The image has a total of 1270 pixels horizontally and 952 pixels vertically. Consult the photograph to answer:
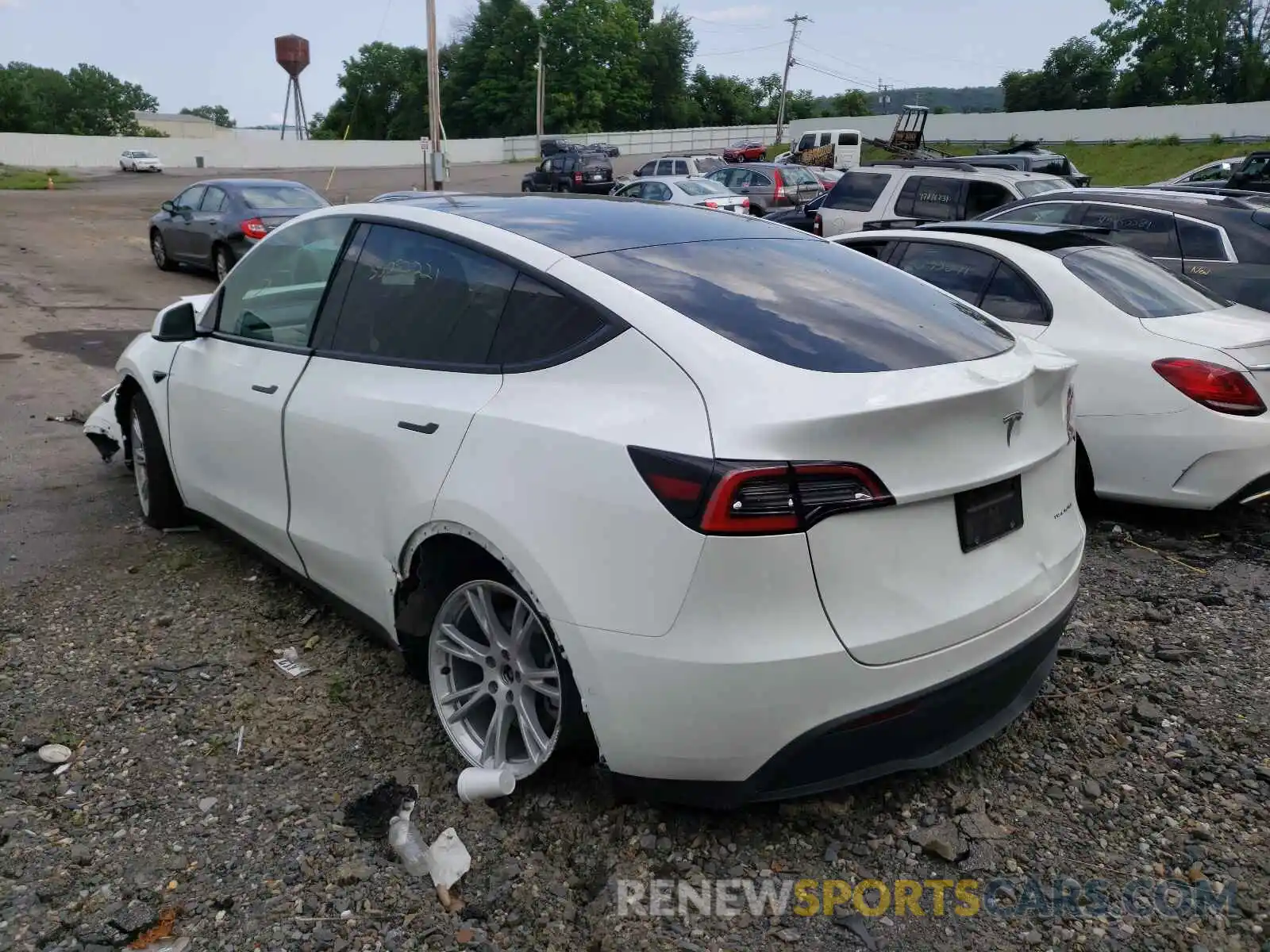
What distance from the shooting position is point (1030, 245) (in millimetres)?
5574

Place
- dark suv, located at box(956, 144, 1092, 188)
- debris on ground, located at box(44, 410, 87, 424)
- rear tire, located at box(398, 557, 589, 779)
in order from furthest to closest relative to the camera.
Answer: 1. dark suv, located at box(956, 144, 1092, 188)
2. debris on ground, located at box(44, 410, 87, 424)
3. rear tire, located at box(398, 557, 589, 779)

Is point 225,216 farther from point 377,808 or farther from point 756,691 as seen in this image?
point 756,691

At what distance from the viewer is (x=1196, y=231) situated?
27.6ft

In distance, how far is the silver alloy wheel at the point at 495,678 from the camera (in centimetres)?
277

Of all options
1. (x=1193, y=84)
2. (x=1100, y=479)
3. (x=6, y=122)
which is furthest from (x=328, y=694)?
(x=6, y=122)

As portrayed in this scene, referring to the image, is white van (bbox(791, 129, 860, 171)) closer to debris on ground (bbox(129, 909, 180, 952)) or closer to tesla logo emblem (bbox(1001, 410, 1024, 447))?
tesla logo emblem (bbox(1001, 410, 1024, 447))

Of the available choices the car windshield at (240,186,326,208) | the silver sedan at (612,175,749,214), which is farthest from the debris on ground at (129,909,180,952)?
the silver sedan at (612,175,749,214)

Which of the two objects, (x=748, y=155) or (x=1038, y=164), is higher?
(x=748, y=155)

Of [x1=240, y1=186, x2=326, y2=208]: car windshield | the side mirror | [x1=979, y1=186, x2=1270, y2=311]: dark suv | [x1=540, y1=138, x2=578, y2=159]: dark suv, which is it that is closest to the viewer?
the side mirror

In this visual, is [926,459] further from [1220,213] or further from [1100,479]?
[1220,213]

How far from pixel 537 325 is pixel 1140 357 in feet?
11.3

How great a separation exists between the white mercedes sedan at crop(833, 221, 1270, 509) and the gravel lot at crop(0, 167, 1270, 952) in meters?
0.59

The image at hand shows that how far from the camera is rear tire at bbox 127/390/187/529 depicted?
470 centimetres

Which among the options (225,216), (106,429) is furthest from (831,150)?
(106,429)
